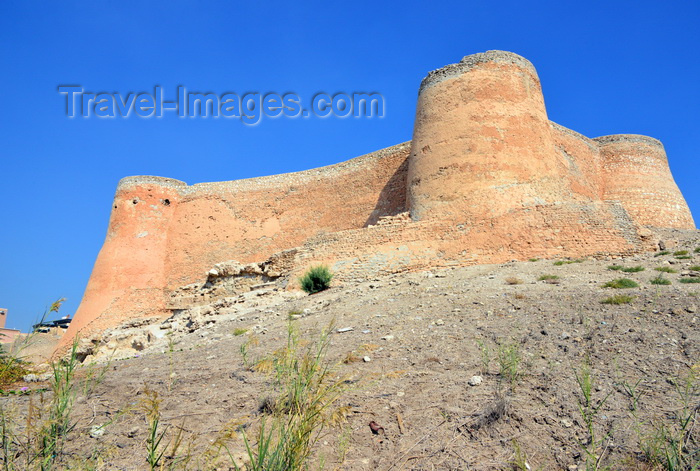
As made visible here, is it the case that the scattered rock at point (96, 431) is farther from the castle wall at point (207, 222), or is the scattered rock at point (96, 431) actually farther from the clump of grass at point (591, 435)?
A: the castle wall at point (207, 222)

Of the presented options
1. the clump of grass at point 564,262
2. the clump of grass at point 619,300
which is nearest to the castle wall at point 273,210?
the clump of grass at point 564,262

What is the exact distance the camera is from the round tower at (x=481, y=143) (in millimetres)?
11469

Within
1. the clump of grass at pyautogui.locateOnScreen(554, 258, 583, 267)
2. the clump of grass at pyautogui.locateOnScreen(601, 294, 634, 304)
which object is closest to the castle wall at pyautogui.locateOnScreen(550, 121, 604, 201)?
the clump of grass at pyautogui.locateOnScreen(554, 258, 583, 267)

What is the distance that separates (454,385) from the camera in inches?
148

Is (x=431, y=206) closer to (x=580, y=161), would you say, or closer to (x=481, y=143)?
(x=481, y=143)

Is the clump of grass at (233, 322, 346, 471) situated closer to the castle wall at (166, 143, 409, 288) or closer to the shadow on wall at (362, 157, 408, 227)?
the shadow on wall at (362, 157, 408, 227)

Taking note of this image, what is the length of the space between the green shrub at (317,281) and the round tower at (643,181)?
12257 millimetres

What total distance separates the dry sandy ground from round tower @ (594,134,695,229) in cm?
1228

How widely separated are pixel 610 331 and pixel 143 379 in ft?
14.2

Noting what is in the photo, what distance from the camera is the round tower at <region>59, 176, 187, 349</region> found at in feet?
61.0

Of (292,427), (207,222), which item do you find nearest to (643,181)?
(207,222)

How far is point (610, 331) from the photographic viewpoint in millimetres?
4832

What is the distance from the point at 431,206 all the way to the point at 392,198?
5435 millimetres

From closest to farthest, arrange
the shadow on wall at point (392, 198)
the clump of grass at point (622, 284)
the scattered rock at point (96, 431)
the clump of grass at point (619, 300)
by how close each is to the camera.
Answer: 1. the scattered rock at point (96, 431)
2. the clump of grass at point (619, 300)
3. the clump of grass at point (622, 284)
4. the shadow on wall at point (392, 198)
